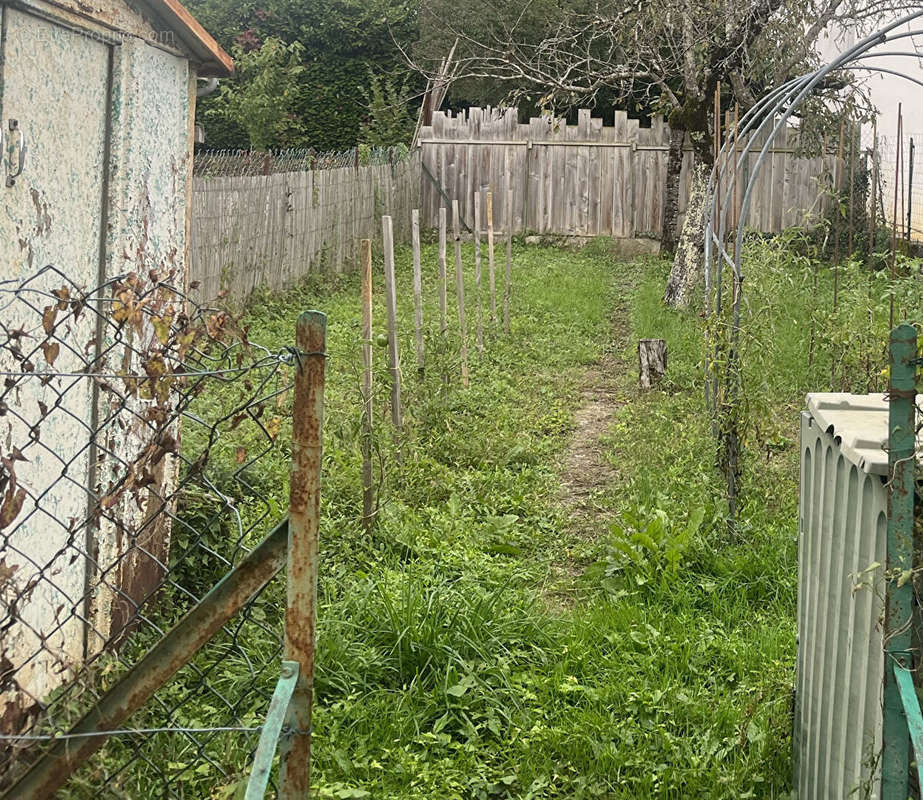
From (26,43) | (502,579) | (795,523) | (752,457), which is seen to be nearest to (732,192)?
(752,457)

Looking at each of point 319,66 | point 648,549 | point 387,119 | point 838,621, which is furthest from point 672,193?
point 838,621

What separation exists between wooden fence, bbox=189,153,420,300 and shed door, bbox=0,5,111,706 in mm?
4533

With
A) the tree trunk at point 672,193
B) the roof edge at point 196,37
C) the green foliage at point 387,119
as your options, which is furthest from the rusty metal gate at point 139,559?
the green foliage at point 387,119

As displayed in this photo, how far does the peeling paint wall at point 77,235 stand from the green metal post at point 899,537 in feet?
7.07

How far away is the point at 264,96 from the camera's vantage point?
22.8m

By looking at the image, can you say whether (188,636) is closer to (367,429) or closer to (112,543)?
(112,543)

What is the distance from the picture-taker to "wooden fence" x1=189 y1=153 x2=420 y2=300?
11.1 meters

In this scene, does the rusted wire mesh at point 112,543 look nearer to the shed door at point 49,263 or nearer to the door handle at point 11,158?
the shed door at point 49,263

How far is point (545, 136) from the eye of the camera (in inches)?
790

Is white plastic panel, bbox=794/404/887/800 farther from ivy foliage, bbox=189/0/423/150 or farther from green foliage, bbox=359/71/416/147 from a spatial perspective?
ivy foliage, bbox=189/0/423/150

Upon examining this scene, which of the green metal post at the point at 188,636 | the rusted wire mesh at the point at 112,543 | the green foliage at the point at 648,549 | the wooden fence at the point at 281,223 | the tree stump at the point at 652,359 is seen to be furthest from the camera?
the wooden fence at the point at 281,223

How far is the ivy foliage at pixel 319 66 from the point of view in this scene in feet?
79.8

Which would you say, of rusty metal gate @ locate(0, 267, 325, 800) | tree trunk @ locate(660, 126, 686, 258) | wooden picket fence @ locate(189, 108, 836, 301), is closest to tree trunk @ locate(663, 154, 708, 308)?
wooden picket fence @ locate(189, 108, 836, 301)

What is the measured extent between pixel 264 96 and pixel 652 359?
15006mm
